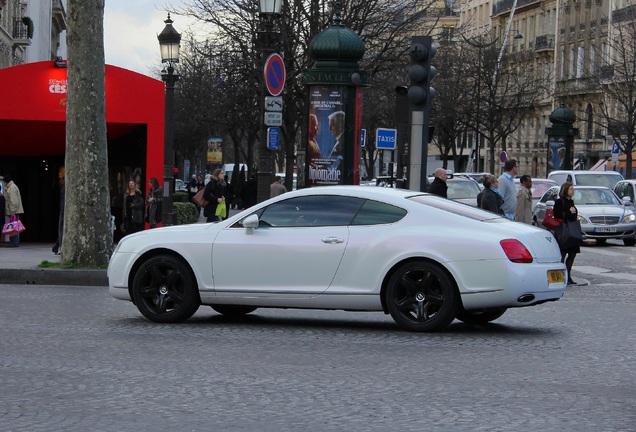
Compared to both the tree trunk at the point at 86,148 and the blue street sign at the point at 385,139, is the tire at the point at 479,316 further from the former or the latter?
the blue street sign at the point at 385,139

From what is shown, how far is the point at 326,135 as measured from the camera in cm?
2514

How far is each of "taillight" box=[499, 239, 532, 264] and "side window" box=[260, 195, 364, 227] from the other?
4.76 feet

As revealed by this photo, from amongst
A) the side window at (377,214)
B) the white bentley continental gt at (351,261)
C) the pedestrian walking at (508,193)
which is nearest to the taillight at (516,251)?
the white bentley continental gt at (351,261)

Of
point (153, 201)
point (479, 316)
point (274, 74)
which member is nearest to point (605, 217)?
point (153, 201)

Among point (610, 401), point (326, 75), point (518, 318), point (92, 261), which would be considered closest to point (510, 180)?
point (326, 75)

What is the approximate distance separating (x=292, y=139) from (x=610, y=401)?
39463mm

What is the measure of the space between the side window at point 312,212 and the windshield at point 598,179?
92.6 feet

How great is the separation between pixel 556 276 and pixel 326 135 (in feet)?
39.9

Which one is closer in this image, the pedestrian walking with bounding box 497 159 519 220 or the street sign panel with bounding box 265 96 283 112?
the street sign panel with bounding box 265 96 283 112

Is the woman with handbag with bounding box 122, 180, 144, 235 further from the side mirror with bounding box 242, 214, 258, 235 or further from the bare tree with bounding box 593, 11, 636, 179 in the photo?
the bare tree with bounding box 593, 11, 636, 179

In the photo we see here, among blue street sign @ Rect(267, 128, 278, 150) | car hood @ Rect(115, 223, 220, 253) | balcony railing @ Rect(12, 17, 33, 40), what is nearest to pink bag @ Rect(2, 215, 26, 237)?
blue street sign @ Rect(267, 128, 278, 150)

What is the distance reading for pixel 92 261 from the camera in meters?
20.8

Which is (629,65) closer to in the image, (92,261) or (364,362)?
(92,261)

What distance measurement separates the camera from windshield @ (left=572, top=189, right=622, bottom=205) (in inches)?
1414
